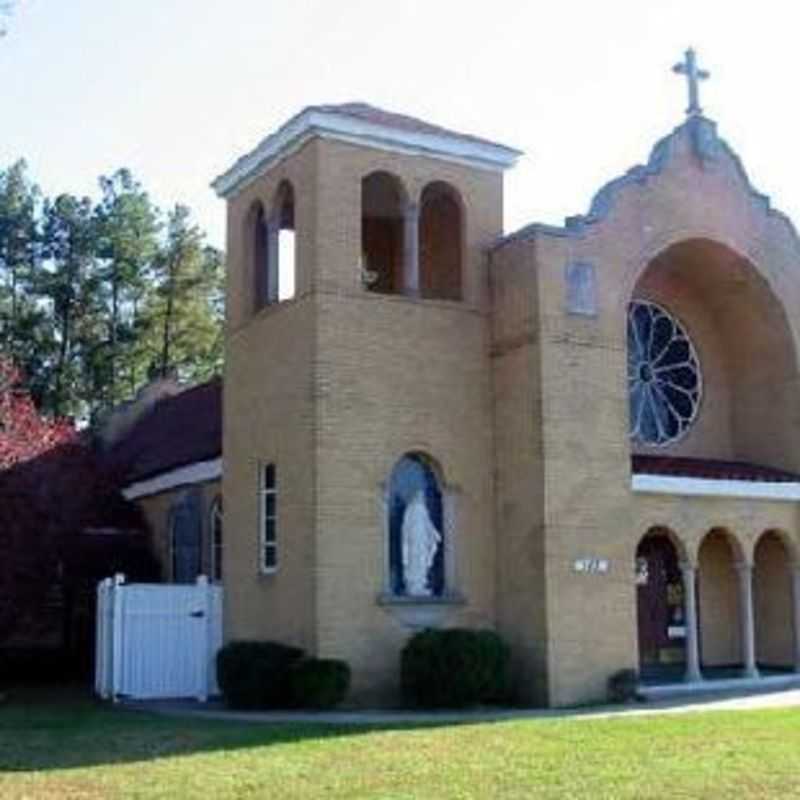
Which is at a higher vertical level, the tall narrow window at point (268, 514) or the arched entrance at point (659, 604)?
the tall narrow window at point (268, 514)

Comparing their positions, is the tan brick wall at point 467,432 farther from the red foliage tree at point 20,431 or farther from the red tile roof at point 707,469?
the red foliage tree at point 20,431

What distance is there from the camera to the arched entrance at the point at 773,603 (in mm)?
24812

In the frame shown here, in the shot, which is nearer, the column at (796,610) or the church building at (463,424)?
the church building at (463,424)

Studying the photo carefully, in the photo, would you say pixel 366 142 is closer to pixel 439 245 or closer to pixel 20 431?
pixel 439 245

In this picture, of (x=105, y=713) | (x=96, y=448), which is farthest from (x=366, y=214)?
(x=96, y=448)

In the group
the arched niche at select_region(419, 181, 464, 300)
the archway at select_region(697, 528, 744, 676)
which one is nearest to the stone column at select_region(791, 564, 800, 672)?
the archway at select_region(697, 528, 744, 676)

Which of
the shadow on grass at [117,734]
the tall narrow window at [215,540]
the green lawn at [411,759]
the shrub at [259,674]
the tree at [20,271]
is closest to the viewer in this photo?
the green lawn at [411,759]

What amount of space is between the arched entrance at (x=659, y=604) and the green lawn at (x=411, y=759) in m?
6.72

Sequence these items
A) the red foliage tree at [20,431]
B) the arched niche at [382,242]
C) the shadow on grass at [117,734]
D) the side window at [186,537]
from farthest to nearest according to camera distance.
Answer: the side window at [186,537] < the red foliage tree at [20,431] < the arched niche at [382,242] < the shadow on grass at [117,734]

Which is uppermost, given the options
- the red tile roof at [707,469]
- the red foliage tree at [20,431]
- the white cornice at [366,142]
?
the white cornice at [366,142]

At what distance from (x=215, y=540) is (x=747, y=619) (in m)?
9.58

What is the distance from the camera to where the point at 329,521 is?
65.9 feet

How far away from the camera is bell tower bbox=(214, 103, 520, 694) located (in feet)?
66.4

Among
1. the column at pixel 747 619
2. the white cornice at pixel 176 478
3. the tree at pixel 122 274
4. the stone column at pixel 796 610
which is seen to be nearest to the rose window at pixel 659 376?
the column at pixel 747 619
